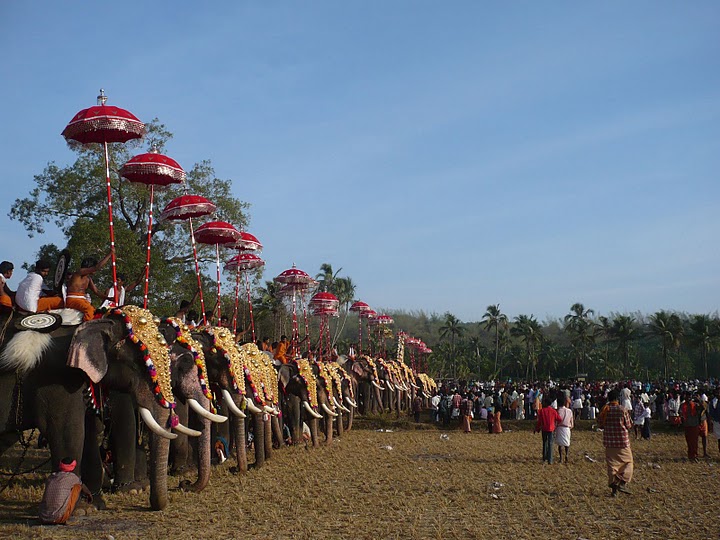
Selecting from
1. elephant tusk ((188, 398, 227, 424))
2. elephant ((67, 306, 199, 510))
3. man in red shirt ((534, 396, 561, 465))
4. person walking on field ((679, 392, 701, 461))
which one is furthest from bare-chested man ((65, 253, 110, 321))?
person walking on field ((679, 392, 701, 461))

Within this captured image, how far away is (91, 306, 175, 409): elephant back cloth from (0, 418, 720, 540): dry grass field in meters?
1.53

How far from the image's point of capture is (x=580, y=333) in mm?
78062

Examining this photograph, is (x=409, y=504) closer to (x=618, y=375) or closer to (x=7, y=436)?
(x=7, y=436)

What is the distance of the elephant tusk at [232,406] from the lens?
11719 mm

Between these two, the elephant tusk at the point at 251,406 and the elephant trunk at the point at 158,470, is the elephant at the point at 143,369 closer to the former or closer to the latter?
the elephant trunk at the point at 158,470

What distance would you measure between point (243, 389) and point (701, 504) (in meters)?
7.53

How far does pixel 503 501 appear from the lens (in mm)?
10711

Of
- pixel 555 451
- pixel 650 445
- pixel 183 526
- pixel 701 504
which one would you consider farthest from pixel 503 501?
pixel 650 445

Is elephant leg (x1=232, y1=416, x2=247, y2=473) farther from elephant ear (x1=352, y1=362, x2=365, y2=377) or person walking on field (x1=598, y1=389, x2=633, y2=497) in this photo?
elephant ear (x1=352, y1=362, x2=365, y2=377)

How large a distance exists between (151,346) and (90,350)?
2.50ft

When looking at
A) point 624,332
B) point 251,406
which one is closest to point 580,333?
point 624,332

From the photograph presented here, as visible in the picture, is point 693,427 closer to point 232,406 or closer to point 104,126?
point 232,406

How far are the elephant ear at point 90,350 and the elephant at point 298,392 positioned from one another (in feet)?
29.8

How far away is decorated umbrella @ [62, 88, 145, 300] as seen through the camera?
34.7 feet
